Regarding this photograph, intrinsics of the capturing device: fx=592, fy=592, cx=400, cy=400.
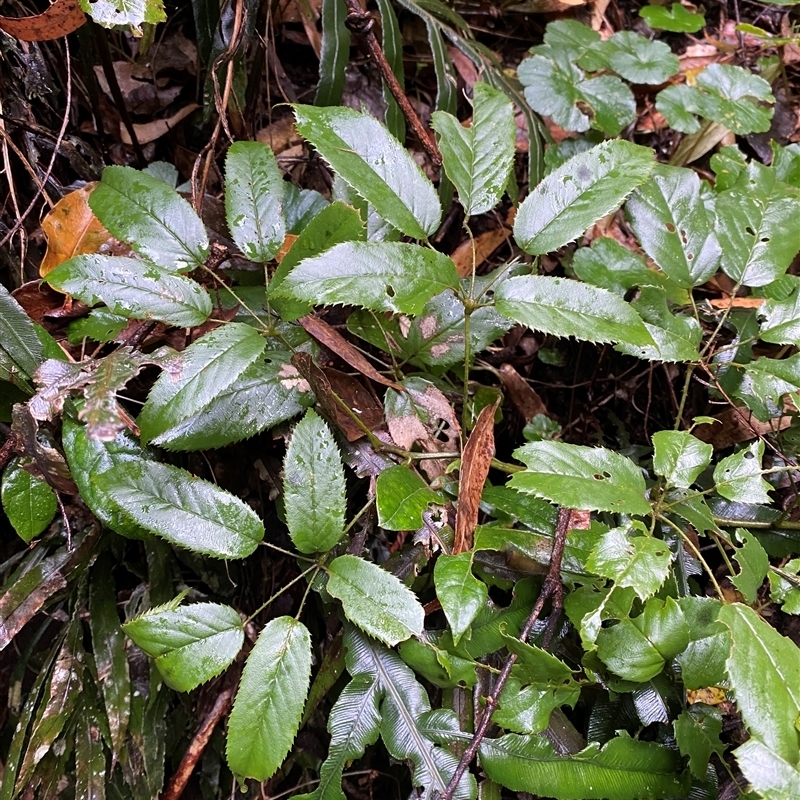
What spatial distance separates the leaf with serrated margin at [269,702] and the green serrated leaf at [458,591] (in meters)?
0.22

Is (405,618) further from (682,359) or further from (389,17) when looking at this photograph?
(389,17)

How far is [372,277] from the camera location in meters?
0.85

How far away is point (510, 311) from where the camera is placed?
87 centimetres

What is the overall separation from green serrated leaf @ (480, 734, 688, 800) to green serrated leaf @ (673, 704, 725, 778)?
4 cm

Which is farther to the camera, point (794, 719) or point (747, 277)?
point (747, 277)

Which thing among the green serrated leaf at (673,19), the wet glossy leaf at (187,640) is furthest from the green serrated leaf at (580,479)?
the green serrated leaf at (673,19)

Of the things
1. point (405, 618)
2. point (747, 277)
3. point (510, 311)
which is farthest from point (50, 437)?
point (747, 277)

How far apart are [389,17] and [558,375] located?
947 mm

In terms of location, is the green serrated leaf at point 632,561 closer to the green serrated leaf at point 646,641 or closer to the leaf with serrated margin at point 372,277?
the green serrated leaf at point 646,641

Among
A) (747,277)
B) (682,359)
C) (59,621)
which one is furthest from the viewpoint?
(59,621)

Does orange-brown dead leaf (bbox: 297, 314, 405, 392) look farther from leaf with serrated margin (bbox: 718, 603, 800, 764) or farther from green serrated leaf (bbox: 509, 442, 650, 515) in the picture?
leaf with serrated margin (bbox: 718, 603, 800, 764)

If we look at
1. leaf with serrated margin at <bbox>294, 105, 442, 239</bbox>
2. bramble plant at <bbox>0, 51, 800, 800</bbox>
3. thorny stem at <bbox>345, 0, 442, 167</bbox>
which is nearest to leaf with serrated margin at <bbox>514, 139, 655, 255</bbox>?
bramble plant at <bbox>0, 51, 800, 800</bbox>

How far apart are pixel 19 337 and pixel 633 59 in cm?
165

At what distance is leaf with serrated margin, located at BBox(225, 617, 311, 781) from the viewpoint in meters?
0.83
